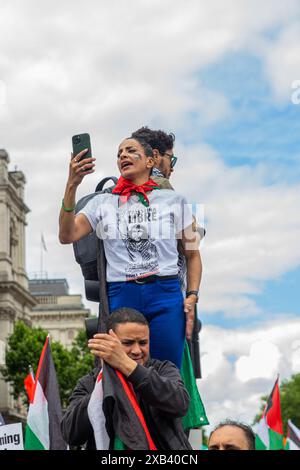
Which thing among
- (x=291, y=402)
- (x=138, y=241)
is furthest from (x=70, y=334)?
(x=138, y=241)

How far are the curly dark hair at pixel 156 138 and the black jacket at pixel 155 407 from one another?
90.4 inches

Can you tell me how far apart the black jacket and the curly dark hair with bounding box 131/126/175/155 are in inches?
90.4

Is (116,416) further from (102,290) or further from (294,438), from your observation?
(294,438)

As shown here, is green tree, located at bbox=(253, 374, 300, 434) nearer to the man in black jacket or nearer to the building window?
the building window

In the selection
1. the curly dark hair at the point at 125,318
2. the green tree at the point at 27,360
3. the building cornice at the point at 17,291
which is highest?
the building cornice at the point at 17,291

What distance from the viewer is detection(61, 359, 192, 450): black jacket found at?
497 centimetres

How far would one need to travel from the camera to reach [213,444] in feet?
16.7

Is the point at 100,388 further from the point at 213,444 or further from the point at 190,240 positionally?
the point at 190,240

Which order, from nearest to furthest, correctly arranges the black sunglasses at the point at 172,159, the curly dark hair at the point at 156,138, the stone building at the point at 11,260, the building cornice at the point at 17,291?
the curly dark hair at the point at 156,138
the black sunglasses at the point at 172,159
the stone building at the point at 11,260
the building cornice at the point at 17,291

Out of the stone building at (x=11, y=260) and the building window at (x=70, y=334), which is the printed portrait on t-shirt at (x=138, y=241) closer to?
the stone building at (x=11, y=260)

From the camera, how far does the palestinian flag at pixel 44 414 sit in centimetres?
969

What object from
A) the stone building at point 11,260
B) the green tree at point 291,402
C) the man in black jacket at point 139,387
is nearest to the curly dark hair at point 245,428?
the man in black jacket at point 139,387

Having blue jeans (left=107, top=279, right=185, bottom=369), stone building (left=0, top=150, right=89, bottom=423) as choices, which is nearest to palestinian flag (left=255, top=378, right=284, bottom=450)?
blue jeans (left=107, top=279, right=185, bottom=369)

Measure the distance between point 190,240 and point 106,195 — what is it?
0.57 metres
